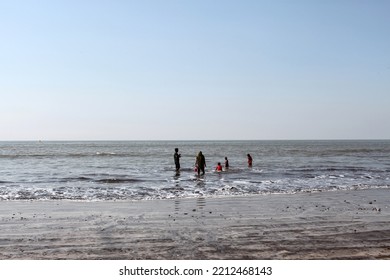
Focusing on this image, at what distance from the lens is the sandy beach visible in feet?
21.4

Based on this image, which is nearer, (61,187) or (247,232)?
(247,232)

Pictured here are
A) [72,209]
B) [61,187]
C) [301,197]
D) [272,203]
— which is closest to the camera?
[72,209]

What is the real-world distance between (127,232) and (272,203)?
6.10 meters

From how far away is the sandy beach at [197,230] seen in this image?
6.52 metres

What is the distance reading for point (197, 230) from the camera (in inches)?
323

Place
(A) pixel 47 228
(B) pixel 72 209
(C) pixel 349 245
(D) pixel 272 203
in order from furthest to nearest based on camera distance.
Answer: (D) pixel 272 203 < (B) pixel 72 209 < (A) pixel 47 228 < (C) pixel 349 245

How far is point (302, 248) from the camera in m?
6.69

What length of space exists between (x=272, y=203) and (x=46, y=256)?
8.09m

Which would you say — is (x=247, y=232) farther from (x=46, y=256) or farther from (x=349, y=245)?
(x=46, y=256)

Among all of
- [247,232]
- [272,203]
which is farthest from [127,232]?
[272,203]

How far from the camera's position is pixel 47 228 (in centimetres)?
855
